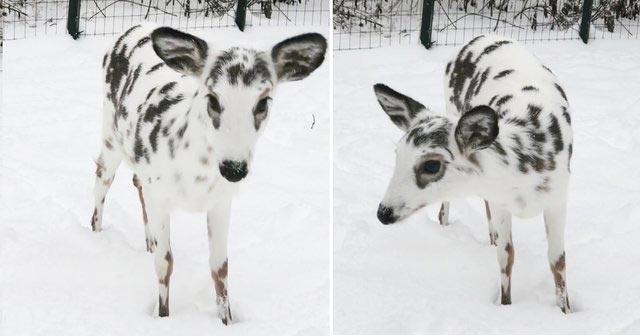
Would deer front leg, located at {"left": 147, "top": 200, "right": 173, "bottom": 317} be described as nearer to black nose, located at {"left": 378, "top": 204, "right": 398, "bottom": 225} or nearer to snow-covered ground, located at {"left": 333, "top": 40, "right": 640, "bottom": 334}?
snow-covered ground, located at {"left": 333, "top": 40, "right": 640, "bottom": 334}

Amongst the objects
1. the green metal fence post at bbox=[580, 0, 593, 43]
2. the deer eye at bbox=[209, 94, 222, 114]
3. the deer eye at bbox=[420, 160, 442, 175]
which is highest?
the green metal fence post at bbox=[580, 0, 593, 43]

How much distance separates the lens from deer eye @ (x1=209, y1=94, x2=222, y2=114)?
363 cm

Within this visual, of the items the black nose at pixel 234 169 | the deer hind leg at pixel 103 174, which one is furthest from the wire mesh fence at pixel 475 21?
the black nose at pixel 234 169

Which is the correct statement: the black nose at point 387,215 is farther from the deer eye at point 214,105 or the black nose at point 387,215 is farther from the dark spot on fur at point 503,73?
the dark spot on fur at point 503,73

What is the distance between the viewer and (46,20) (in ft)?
30.1

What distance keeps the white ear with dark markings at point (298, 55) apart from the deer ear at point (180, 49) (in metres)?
0.29

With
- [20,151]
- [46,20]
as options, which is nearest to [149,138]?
[20,151]

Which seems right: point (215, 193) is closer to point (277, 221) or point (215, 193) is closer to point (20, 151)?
point (277, 221)

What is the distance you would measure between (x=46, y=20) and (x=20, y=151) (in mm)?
3050

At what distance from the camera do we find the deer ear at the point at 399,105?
4164 mm

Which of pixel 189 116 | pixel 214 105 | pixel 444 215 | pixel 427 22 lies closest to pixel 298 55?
pixel 214 105

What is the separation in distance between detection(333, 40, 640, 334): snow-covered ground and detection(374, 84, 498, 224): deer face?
0.72 metres

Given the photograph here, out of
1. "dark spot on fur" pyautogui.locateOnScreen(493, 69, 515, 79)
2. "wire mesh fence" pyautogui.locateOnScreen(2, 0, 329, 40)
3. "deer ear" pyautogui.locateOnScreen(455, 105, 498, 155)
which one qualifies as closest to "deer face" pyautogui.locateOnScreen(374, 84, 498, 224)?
"deer ear" pyautogui.locateOnScreen(455, 105, 498, 155)

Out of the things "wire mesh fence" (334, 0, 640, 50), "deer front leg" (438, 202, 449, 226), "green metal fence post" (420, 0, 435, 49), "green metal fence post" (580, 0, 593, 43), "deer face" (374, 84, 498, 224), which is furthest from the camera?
"green metal fence post" (580, 0, 593, 43)
